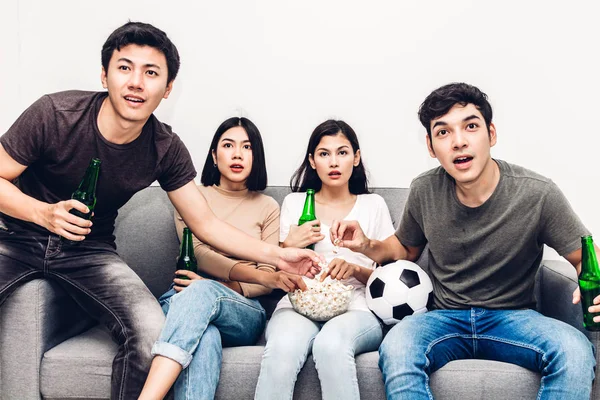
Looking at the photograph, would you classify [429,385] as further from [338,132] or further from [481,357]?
[338,132]

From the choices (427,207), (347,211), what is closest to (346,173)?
(347,211)

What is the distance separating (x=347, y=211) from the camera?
2.33m

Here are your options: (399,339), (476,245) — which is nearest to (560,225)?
(476,245)

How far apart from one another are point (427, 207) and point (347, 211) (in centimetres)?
38

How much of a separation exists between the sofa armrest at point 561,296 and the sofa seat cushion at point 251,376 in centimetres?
20

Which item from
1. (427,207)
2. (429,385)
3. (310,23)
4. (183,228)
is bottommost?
(429,385)

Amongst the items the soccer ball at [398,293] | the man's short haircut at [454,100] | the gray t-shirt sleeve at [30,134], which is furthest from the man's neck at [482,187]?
the gray t-shirt sleeve at [30,134]

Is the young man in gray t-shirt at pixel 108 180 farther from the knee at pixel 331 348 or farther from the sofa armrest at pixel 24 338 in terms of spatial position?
the knee at pixel 331 348

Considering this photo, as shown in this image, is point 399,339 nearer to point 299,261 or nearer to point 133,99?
point 299,261

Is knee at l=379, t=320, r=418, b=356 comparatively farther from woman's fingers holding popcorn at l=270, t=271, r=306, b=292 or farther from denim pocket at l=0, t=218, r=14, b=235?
denim pocket at l=0, t=218, r=14, b=235

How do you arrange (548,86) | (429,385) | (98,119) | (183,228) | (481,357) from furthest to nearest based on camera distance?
1. (548,86)
2. (183,228)
3. (98,119)
4. (481,357)
5. (429,385)

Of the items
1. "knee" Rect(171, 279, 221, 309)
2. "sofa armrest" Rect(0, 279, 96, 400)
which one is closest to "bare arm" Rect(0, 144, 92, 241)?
"sofa armrest" Rect(0, 279, 96, 400)

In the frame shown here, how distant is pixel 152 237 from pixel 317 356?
984mm

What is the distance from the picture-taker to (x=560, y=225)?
1839 mm
